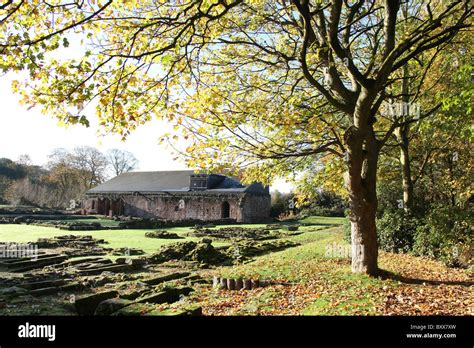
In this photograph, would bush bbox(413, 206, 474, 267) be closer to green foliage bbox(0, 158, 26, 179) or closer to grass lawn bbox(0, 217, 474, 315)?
grass lawn bbox(0, 217, 474, 315)

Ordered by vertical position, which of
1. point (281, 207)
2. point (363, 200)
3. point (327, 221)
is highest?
point (363, 200)

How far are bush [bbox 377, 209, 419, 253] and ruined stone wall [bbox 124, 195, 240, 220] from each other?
90.3 ft

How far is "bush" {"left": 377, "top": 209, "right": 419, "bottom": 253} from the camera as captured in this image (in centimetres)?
1602

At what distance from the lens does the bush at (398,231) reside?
1602cm

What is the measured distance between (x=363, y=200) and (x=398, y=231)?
8137mm

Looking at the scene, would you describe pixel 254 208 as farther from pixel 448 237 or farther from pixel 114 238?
pixel 448 237

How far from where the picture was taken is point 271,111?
10188 millimetres

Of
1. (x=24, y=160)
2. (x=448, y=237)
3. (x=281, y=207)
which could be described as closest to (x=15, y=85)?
(x=448, y=237)

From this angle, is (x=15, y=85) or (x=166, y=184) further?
(x=166, y=184)

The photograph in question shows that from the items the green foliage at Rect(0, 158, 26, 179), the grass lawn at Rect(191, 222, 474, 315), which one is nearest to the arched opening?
the grass lawn at Rect(191, 222, 474, 315)

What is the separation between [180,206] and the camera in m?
47.2
